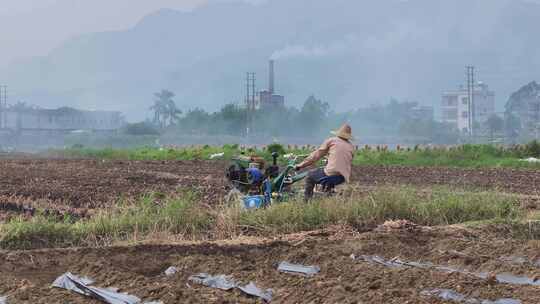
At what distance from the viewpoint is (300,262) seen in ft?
20.6

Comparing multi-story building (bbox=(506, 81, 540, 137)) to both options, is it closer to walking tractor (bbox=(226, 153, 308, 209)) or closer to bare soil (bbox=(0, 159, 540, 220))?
bare soil (bbox=(0, 159, 540, 220))

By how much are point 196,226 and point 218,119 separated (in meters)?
61.8

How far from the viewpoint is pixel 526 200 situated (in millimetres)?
12031

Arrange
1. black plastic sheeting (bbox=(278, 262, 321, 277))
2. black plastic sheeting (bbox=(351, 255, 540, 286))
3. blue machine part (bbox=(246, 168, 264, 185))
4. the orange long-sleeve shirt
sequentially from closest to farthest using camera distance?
1. black plastic sheeting (bbox=(351, 255, 540, 286))
2. black plastic sheeting (bbox=(278, 262, 321, 277))
3. the orange long-sleeve shirt
4. blue machine part (bbox=(246, 168, 264, 185))

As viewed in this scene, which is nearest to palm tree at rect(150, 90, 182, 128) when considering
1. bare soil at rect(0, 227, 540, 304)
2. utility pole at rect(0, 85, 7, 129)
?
utility pole at rect(0, 85, 7, 129)

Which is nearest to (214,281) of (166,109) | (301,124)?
(301,124)

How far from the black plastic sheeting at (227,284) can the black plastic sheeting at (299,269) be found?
51cm

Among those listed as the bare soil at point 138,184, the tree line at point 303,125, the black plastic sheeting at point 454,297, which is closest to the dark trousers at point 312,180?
the bare soil at point 138,184

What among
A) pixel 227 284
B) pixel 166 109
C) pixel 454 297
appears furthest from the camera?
pixel 166 109

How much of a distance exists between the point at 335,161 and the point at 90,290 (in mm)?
4105

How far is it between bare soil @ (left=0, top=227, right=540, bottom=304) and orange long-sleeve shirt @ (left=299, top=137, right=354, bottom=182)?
1.09 metres

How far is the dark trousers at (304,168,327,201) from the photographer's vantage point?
903 cm

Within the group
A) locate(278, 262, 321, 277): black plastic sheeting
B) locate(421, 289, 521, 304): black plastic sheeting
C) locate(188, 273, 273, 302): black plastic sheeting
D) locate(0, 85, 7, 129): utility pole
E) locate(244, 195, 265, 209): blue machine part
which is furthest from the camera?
Result: locate(0, 85, 7, 129): utility pole

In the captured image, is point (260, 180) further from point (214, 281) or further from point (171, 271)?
point (214, 281)
